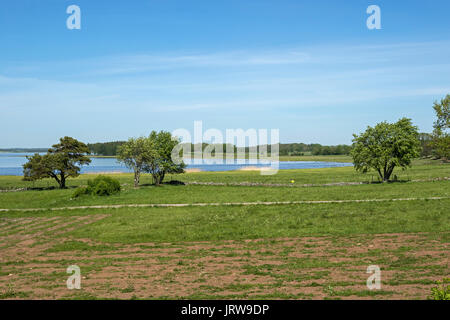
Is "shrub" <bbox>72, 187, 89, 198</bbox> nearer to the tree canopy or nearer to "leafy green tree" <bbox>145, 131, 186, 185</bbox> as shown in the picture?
the tree canopy

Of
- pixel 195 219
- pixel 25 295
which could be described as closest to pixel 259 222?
pixel 195 219

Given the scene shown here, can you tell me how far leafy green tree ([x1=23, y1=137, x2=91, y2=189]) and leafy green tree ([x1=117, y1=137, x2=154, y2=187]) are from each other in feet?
27.1

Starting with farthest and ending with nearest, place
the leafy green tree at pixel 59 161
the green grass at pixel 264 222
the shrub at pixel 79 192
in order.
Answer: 1. the leafy green tree at pixel 59 161
2. the shrub at pixel 79 192
3. the green grass at pixel 264 222

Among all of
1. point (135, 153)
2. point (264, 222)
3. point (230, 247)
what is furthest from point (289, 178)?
point (230, 247)

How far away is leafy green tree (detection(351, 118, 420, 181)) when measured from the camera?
48062mm

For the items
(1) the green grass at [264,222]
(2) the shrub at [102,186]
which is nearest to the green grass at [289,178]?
(2) the shrub at [102,186]

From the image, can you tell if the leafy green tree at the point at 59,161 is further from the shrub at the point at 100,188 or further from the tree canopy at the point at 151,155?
the shrub at the point at 100,188

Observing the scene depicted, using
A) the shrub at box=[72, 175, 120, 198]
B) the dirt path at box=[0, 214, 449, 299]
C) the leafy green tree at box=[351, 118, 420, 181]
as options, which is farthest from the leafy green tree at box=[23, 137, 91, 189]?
the leafy green tree at box=[351, 118, 420, 181]

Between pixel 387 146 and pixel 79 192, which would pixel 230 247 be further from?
pixel 387 146

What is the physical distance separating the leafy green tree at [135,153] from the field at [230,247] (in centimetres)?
1507

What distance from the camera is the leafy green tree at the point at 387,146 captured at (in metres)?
48.1

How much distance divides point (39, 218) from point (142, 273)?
18666 mm

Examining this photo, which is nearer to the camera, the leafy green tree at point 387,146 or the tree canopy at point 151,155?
the leafy green tree at point 387,146

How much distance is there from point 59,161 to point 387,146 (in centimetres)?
4638
